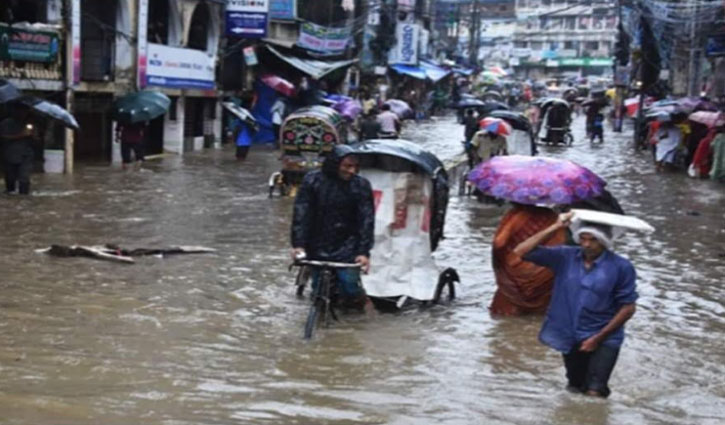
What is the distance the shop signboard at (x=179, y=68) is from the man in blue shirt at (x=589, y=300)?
20263mm

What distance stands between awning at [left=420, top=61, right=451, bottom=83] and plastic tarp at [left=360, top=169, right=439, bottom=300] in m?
47.5

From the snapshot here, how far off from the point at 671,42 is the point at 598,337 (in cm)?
3232

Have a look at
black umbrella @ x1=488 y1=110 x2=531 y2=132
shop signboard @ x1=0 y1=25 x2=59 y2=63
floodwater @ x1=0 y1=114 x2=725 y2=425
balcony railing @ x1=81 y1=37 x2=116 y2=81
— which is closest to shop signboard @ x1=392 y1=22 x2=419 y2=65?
balcony railing @ x1=81 y1=37 x2=116 y2=81

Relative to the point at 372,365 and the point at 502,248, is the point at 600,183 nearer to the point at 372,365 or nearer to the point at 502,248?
the point at 502,248

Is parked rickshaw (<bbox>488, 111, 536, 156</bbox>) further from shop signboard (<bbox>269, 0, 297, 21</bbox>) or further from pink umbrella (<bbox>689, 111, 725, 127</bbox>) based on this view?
shop signboard (<bbox>269, 0, 297, 21</bbox>)

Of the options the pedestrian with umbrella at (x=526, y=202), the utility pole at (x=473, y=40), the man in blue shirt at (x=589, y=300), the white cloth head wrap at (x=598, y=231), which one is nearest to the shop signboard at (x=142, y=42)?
the pedestrian with umbrella at (x=526, y=202)

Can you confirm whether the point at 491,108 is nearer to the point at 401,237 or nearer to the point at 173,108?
the point at 173,108

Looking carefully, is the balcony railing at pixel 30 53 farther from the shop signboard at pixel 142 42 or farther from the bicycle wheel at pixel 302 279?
the bicycle wheel at pixel 302 279

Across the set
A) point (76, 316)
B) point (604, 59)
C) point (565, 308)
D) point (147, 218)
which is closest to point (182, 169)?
point (147, 218)

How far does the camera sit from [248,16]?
30.6 m

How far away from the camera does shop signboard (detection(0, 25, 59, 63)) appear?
783 inches

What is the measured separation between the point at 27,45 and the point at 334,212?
13.6m

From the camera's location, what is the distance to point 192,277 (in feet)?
34.8

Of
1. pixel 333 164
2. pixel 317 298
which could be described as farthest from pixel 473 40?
pixel 317 298
